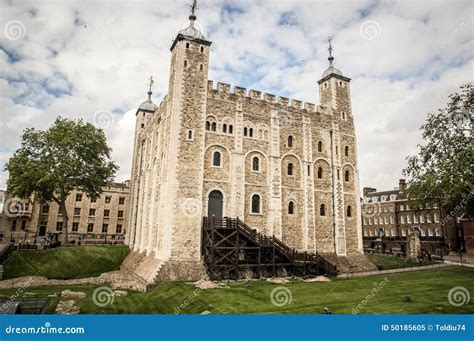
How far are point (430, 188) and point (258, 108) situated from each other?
1478cm

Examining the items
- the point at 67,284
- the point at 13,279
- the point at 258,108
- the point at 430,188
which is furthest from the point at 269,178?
the point at 13,279

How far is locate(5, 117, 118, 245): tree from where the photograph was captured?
93.3 feet

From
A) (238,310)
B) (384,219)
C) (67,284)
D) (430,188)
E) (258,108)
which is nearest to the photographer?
(238,310)

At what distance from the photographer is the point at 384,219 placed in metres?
60.8

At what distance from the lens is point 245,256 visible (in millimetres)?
Result: 23062

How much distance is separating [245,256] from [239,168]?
22.9 ft

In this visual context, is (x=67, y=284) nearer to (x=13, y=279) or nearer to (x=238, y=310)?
(x=13, y=279)

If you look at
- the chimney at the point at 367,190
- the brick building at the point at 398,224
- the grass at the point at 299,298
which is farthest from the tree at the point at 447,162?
the chimney at the point at 367,190

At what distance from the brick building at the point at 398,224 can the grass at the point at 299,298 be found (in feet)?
87.0

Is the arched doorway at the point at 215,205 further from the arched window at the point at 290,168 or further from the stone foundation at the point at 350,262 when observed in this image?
the stone foundation at the point at 350,262

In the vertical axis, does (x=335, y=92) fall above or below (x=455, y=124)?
above

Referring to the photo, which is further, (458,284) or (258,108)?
(258,108)

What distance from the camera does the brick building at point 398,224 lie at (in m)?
47.3

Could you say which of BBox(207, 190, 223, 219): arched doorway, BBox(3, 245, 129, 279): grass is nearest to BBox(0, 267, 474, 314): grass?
BBox(3, 245, 129, 279): grass
